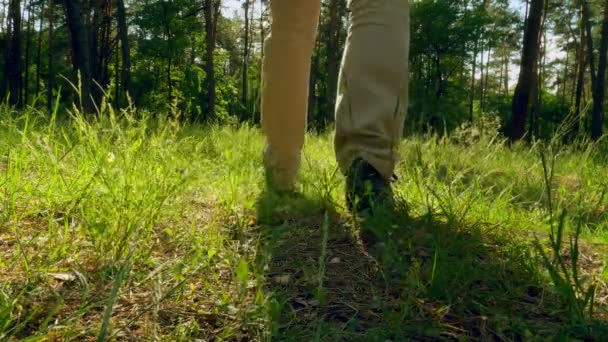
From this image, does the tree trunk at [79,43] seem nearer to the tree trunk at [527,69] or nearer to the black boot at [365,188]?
the black boot at [365,188]

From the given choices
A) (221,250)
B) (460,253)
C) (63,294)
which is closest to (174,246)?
(221,250)

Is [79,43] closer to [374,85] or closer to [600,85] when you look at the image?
[374,85]

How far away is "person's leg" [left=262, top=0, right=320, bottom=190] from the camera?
193 centimetres

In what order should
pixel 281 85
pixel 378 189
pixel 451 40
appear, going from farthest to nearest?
pixel 451 40, pixel 281 85, pixel 378 189

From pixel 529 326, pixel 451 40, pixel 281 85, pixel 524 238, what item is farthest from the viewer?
pixel 451 40

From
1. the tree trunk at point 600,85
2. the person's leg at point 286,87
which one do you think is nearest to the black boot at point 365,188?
the person's leg at point 286,87

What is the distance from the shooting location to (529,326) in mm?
934

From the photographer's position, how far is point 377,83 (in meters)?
1.62

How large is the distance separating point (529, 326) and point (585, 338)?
5.0 inches

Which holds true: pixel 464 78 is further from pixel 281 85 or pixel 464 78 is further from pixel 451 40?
pixel 281 85

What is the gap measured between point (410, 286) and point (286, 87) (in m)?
1.09

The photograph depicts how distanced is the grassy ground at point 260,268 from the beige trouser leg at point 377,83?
8.1 inches

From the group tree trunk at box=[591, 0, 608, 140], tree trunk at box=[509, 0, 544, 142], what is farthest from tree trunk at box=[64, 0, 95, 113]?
tree trunk at box=[591, 0, 608, 140]

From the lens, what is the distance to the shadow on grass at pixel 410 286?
3.20 feet
